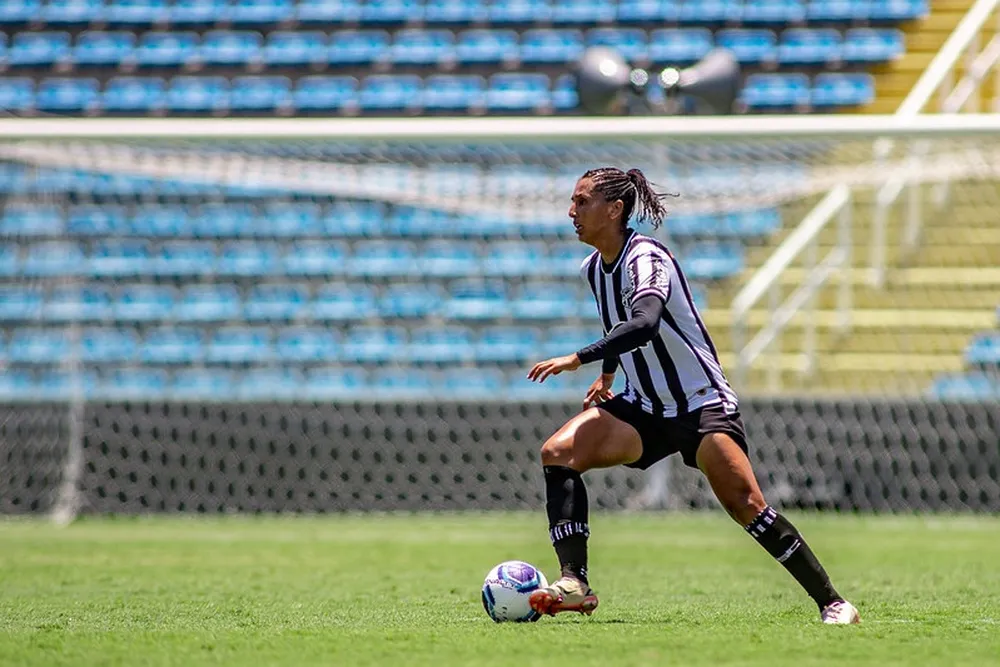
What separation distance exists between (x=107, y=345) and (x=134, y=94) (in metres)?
3.70

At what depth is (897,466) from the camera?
38.8 ft

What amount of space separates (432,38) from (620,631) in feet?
38.2

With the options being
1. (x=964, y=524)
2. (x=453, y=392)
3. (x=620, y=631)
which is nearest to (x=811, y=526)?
(x=964, y=524)

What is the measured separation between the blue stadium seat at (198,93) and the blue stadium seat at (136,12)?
889 mm

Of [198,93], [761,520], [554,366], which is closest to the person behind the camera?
[554,366]

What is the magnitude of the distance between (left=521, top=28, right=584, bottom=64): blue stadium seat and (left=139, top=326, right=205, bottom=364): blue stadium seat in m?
4.77

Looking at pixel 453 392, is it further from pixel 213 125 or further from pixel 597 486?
pixel 213 125

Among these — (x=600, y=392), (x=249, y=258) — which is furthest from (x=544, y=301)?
(x=600, y=392)

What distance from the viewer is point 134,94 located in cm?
1564

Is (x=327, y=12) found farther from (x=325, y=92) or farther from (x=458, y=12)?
(x=458, y=12)

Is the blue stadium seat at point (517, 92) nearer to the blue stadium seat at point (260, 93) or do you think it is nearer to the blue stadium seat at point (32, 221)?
the blue stadium seat at point (260, 93)

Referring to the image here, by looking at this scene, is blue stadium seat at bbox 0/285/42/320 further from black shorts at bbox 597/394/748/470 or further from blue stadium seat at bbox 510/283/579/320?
black shorts at bbox 597/394/748/470

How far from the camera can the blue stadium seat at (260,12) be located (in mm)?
16172

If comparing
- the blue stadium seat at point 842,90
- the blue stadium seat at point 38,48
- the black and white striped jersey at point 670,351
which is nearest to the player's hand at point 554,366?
the black and white striped jersey at point 670,351
